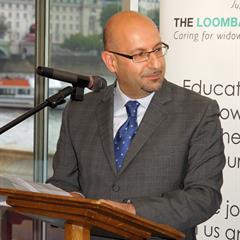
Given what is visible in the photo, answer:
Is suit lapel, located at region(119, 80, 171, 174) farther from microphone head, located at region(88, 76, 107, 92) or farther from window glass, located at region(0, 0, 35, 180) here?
window glass, located at region(0, 0, 35, 180)

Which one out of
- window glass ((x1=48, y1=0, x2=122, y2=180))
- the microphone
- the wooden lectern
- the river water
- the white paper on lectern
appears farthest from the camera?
window glass ((x1=48, y1=0, x2=122, y2=180))

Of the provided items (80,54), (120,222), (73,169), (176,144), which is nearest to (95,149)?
(73,169)

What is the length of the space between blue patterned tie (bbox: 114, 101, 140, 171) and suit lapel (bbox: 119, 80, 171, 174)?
37 millimetres

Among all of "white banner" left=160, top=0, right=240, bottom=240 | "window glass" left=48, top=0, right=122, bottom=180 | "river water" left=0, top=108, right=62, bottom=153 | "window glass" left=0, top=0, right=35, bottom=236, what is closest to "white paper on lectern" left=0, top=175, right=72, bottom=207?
"white banner" left=160, top=0, right=240, bottom=240

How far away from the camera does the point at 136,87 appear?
2137 millimetres

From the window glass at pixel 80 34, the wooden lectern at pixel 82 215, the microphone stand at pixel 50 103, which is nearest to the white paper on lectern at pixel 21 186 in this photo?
the wooden lectern at pixel 82 215

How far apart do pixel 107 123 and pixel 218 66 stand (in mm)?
1046

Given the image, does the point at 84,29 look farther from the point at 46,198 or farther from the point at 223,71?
the point at 46,198

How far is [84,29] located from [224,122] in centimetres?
330

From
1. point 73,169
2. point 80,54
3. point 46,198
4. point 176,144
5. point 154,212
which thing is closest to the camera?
point 46,198

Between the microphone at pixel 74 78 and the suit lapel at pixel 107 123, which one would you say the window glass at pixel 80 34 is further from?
the microphone at pixel 74 78

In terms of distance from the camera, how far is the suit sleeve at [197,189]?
6.42 feet

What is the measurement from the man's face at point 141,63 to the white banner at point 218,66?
1.01m

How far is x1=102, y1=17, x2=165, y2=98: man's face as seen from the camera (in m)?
2.05
